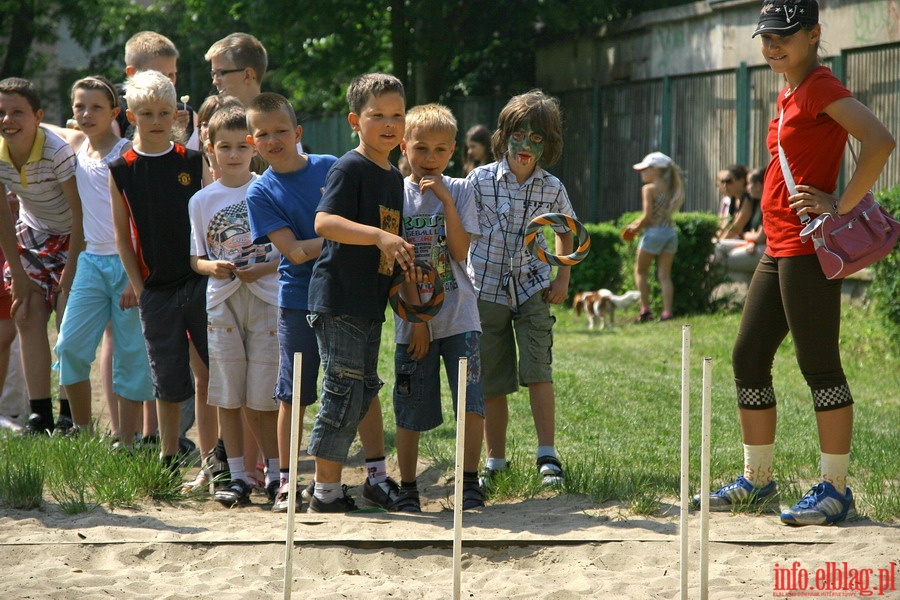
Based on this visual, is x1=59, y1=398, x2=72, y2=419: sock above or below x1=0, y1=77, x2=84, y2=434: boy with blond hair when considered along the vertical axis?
below

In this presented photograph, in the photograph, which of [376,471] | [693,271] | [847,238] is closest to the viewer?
[847,238]

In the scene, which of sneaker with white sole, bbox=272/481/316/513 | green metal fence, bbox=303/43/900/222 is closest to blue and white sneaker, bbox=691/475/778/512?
sneaker with white sole, bbox=272/481/316/513

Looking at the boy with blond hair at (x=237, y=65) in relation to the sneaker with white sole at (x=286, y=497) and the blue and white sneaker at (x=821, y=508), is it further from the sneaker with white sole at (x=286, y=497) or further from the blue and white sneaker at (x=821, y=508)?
the blue and white sneaker at (x=821, y=508)

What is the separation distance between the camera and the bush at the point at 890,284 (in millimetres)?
8672

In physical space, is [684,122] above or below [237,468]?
above

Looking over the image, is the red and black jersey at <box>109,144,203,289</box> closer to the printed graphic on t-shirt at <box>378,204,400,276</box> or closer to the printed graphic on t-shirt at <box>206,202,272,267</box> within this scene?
the printed graphic on t-shirt at <box>206,202,272,267</box>

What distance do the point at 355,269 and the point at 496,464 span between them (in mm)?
1406

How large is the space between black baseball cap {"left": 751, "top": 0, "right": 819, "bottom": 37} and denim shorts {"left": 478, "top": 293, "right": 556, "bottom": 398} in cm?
172

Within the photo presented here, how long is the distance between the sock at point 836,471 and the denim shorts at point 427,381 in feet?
4.93

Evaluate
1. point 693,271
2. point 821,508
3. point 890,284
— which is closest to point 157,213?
point 821,508

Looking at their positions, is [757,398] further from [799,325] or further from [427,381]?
[427,381]

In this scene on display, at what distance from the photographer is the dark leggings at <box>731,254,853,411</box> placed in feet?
14.6

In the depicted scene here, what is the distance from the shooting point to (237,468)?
5266mm

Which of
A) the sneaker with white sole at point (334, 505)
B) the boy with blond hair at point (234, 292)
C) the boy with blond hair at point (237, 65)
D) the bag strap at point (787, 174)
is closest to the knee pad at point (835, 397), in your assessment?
the bag strap at point (787, 174)
